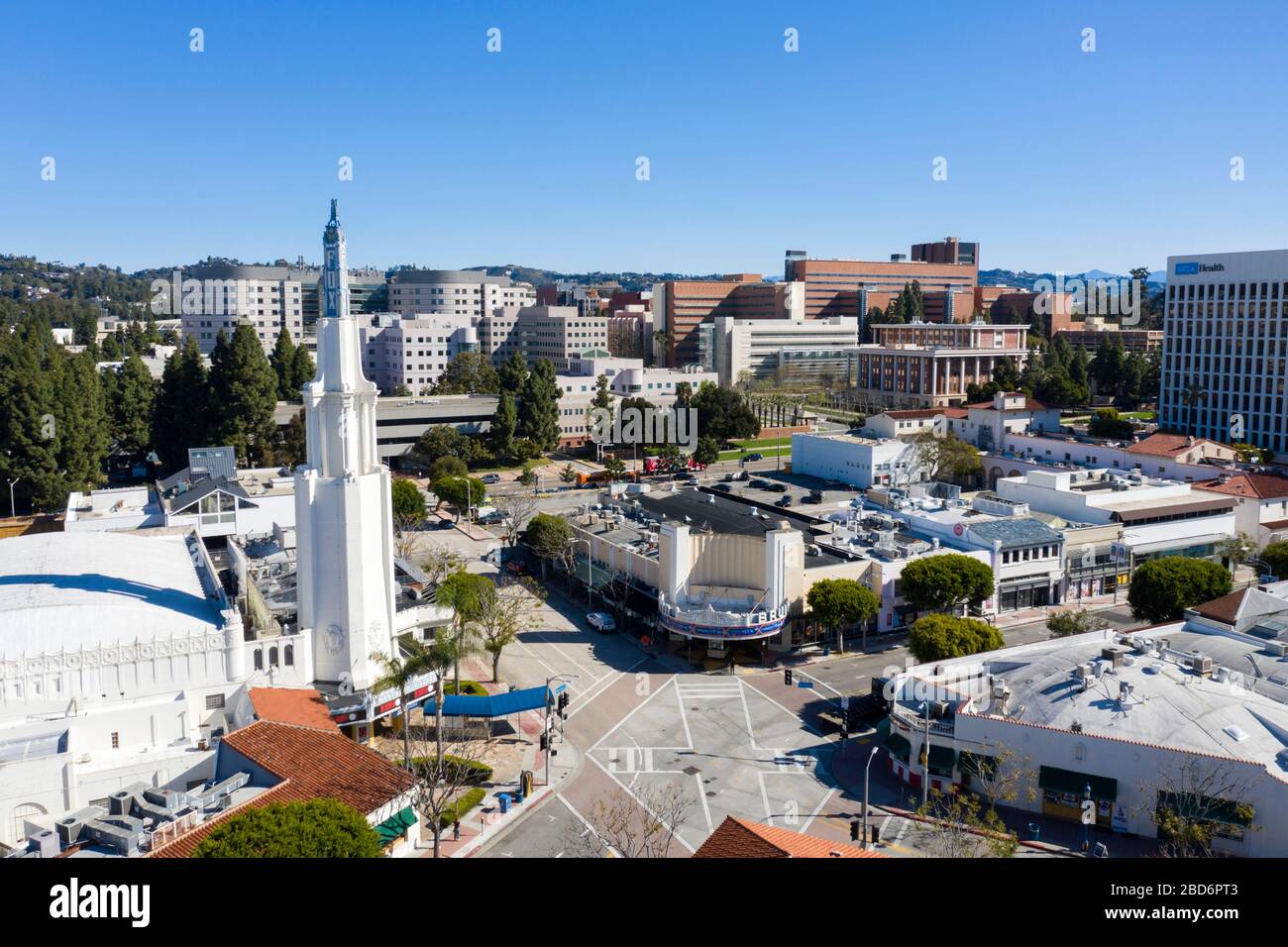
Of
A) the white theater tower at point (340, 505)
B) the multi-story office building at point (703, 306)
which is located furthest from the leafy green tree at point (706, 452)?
the multi-story office building at point (703, 306)

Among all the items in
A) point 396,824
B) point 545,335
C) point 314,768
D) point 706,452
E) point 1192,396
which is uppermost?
point 545,335

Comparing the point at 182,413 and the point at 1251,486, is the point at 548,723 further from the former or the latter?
the point at 182,413

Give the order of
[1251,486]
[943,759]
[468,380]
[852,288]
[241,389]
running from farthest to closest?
[852,288] < [468,380] < [241,389] < [1251,486] < [943,759]

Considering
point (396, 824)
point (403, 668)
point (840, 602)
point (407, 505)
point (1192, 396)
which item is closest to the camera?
point (396, 824)

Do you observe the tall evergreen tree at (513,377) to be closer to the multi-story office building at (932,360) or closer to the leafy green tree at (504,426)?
the leafy green tree at (504,426)

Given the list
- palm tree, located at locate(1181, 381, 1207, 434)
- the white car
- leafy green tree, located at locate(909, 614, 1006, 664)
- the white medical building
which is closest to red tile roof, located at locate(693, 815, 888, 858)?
the white medical building
